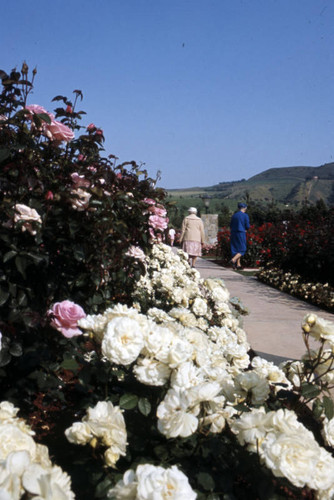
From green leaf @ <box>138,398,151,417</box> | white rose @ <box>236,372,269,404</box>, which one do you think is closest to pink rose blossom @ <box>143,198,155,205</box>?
white rose @ <box>236,372,269,404</box>

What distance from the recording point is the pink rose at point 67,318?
166 cm

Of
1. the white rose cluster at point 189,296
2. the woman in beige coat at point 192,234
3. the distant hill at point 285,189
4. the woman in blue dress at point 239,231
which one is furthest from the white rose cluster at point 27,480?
the distant hill at point 285,189

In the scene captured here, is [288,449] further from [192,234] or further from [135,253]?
[192,234]

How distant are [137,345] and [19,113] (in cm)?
116

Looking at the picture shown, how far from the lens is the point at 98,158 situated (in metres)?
2.39

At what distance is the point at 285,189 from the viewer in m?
104

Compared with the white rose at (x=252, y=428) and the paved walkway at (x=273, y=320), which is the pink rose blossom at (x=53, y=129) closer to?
the white rose at (x=252, y=428)

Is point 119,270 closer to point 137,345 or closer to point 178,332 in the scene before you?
point 178,332

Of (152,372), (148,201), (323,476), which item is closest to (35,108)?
(148,201)

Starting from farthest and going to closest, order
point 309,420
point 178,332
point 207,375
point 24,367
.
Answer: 1. point 309,420
2. point 24,367
3. point 178,332
4. point 207,375

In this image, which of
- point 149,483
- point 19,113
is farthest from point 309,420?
point 19,113

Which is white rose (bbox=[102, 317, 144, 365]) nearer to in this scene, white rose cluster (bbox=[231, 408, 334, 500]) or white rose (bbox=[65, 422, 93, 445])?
white rose (bbox=[65, 422, 93, 445])

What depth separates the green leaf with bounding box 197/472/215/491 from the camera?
1011 mm

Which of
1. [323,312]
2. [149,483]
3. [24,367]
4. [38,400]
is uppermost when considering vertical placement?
[149,483]
